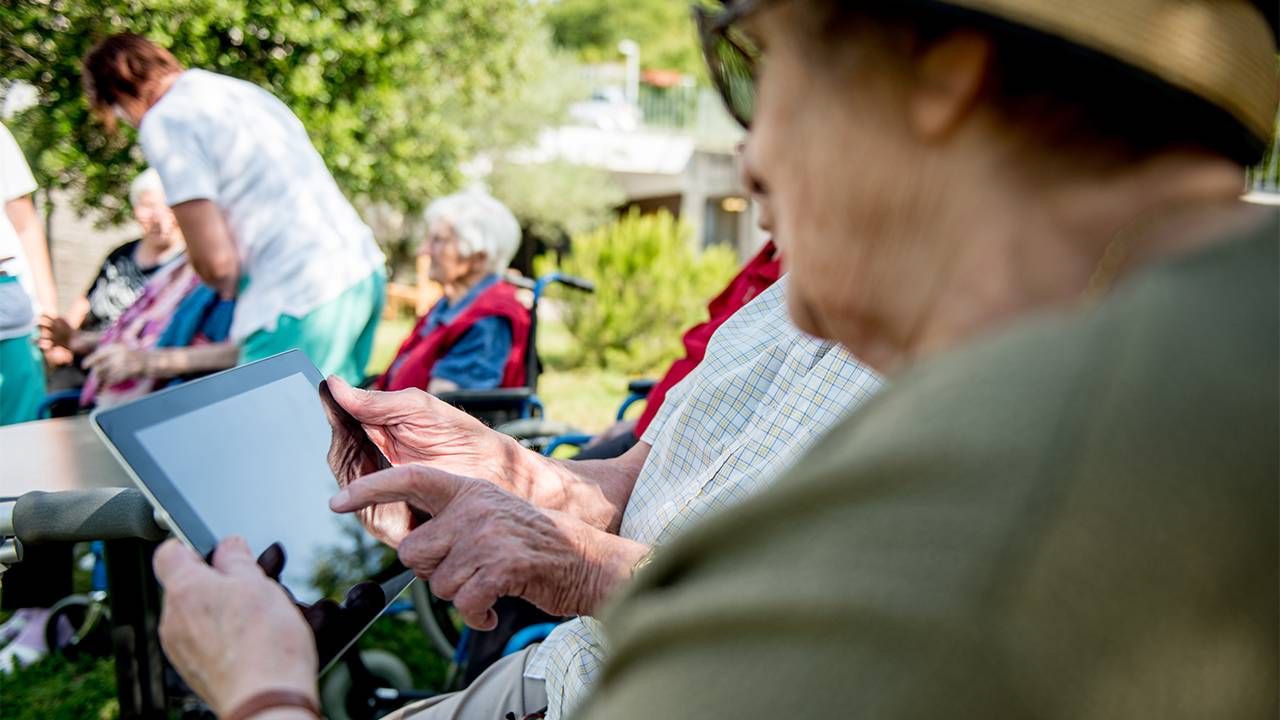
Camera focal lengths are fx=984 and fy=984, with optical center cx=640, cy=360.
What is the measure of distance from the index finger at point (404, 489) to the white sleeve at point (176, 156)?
227 cm

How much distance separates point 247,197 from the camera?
3299 millimetres

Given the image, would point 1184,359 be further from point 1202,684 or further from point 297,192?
point 297,192

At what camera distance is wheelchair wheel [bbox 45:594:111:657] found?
3.65m

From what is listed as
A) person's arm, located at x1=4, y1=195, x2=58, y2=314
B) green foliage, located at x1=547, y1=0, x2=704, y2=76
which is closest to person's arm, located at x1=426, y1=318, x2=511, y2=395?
person's arm, located at x1=4, y1=195, x2=58, y2=314

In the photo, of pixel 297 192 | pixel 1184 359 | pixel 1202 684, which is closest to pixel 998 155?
pixel 1184 359

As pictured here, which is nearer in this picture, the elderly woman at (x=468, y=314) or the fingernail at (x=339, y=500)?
the fingernail at (x=339, y=500)

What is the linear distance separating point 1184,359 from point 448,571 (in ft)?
2.94

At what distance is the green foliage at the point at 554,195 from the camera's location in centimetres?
1808

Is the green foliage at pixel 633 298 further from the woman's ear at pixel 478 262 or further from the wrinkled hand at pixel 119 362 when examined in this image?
the wrinkled hand at pixel 119 362

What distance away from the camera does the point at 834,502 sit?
60cm

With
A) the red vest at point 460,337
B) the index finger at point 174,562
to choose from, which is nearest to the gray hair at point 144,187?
the red vest at point 460,337

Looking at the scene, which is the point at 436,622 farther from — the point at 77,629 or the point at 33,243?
the point at 33,243

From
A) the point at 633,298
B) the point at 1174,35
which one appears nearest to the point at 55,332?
the point at 1174,35

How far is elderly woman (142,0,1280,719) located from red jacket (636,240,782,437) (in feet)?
5.00
